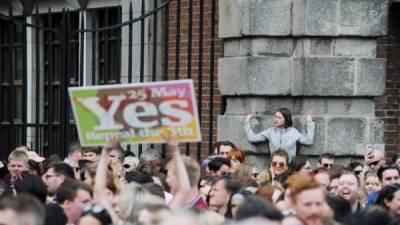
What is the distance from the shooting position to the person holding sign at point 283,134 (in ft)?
52.1

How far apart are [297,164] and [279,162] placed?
506mm

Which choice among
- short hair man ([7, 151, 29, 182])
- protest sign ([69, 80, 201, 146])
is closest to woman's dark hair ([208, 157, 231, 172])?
short hair man ([7, 151, 29, 182])

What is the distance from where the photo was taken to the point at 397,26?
61.2 feet

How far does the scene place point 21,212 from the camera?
9602mm

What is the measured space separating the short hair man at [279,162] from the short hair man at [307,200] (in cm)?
473

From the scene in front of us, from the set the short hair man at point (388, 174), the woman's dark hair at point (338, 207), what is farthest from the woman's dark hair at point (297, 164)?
the woman's dark hair at point (338, 207)

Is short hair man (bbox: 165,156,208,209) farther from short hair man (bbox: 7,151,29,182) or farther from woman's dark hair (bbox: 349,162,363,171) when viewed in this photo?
woman's dark hair (bbox: 349,162,363,171)

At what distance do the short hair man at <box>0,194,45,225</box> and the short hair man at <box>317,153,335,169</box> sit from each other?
246 inches

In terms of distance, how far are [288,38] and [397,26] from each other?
2.85 m

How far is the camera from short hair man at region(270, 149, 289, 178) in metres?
15.4

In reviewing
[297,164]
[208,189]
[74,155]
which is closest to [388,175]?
[297,164]

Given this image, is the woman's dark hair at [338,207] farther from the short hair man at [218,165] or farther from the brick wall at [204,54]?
the brick wall at [204,54]

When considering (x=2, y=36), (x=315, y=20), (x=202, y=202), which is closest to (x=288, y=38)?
(x=315, y=20)

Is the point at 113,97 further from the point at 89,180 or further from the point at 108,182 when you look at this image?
the point at 89,180
